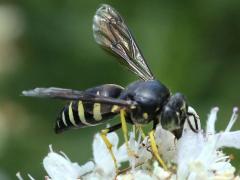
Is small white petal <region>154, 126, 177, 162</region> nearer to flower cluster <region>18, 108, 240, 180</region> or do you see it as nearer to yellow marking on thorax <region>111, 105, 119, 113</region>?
flower cluster <region>18, 108, 240, 180</region>

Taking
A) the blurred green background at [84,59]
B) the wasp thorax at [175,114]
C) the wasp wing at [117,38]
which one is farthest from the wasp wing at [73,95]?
the blurred green background at [84,59]

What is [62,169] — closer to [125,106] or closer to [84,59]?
[125,106]

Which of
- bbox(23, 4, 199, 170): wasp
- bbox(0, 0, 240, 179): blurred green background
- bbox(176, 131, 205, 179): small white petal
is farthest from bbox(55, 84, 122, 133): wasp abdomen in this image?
bbox(0, 0, 240, 179): blurred green background

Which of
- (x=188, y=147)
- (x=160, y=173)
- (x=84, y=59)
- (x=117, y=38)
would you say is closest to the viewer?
(x=160, y=173)

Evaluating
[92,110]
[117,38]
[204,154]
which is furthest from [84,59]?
[204,154]

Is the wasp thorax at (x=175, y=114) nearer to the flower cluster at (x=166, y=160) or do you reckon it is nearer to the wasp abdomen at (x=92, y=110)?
the flower cluster at (x=166, y=160)

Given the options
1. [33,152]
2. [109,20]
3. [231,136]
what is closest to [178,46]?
[33,152]
